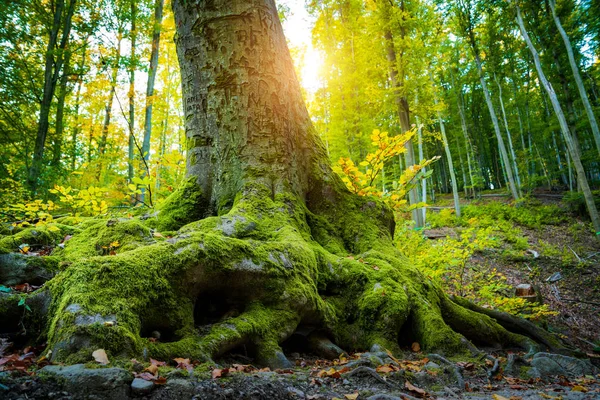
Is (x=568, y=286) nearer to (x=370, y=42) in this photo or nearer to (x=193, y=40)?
(x=370, y=42)

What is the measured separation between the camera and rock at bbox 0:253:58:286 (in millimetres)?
2479

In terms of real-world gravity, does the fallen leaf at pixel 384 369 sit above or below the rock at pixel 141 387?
below

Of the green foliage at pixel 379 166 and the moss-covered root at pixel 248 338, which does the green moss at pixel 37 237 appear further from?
the green foliage at pixel 379 166

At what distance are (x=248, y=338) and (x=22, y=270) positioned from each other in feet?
6.32

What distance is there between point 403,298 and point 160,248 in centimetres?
214

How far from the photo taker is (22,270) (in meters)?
2.52

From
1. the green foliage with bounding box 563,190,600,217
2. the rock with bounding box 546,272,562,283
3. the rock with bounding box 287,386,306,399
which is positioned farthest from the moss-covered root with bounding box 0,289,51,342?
the green foliage with bounding box 563,190,600,217

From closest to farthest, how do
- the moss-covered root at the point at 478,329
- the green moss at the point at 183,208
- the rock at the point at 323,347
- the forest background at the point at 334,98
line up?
the rock at the point at 323,347 < the moss-covered root at the point at 478,329 < the green moss at the point at 183,208 < the forest background at the point at 334,98

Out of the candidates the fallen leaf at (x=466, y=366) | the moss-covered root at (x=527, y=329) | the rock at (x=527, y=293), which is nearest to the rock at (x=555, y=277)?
the rock at (x=527, y=293)

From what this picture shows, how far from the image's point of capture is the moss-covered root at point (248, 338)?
186 centimetres

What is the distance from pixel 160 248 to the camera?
2.18 m

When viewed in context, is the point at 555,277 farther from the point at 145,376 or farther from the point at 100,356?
the point at 100,356

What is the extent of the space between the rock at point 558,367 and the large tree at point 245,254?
0.55 meters

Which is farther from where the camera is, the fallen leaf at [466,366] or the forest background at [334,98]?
the forest background at [334,98]
